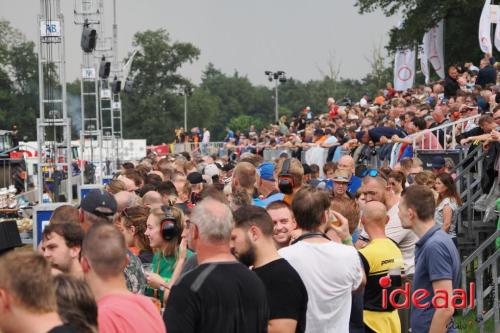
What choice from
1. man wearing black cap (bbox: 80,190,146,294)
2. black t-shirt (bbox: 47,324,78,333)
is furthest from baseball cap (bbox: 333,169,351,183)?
black t-shirt (bbox: 47,324,78,333)

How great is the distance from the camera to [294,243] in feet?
22.4

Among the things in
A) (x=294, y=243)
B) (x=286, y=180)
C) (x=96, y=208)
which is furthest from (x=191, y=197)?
(x=294, y=243)

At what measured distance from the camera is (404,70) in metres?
42.4

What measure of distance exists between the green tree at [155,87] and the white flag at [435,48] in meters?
94.0

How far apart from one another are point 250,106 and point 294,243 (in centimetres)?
17316

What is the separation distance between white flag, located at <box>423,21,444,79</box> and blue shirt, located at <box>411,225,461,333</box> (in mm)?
31914

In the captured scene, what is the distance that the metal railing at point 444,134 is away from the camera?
55.9 ft

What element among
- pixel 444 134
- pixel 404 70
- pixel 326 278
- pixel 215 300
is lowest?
pixel 326 278

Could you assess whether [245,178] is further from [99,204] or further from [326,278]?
[326,278]

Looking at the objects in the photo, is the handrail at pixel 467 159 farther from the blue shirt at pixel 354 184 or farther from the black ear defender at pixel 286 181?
the black ear defender at pixel 286 181

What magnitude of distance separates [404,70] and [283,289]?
3702cm

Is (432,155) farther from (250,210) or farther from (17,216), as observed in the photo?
(250,210)

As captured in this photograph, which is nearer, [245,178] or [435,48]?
[245,178]

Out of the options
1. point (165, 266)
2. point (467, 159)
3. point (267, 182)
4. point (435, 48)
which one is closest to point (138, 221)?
point (165, 266)
